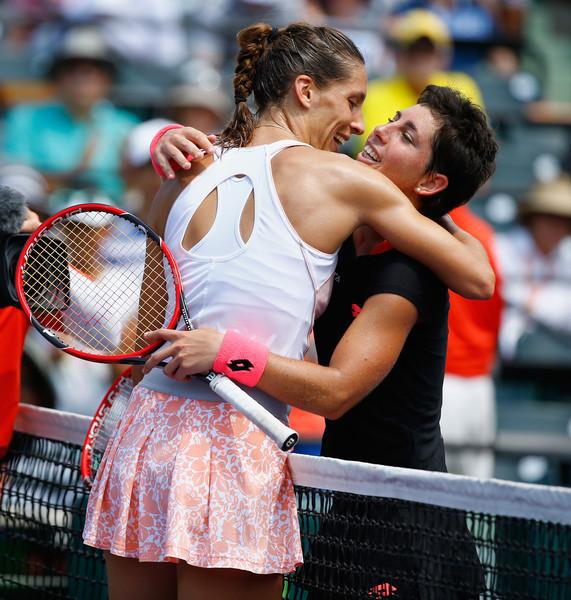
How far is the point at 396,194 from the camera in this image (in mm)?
2342

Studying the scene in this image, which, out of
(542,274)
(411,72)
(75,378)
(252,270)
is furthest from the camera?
(542,274)

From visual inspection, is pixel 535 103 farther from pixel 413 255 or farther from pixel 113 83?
pixel 413 255

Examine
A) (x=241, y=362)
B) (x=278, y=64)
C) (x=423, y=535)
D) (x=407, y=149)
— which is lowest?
(x=423, y=535)

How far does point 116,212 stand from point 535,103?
6.26m

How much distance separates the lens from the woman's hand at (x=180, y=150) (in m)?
2.48

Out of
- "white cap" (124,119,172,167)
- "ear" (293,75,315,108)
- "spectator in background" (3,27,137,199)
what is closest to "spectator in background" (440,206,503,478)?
"white cap" (124,119,172,167)

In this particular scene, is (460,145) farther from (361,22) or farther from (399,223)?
(361,22)

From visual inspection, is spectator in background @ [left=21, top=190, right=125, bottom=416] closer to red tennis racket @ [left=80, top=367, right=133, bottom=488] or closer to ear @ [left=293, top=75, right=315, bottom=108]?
red tennis racket @ [left=80, top=367, right=133, bottom=488]

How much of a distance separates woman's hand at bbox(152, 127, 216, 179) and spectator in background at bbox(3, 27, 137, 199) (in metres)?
4.37

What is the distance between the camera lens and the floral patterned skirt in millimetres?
2209

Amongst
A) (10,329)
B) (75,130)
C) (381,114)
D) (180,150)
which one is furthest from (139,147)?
(180,150)

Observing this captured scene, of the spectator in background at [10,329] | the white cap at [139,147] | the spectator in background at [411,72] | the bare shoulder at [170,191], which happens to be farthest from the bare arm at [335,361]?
the spectator in background at [411,72]

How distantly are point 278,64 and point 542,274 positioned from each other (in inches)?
180

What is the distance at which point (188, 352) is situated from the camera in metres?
2.25
